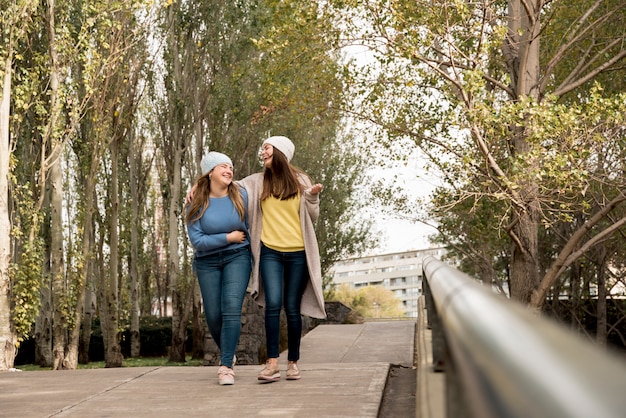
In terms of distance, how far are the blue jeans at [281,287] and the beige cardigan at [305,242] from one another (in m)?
0.06

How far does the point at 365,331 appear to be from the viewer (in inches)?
576

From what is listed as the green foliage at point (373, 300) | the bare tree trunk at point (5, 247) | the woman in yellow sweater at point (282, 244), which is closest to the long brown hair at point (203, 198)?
the woman in yellow sweater at point (282, 244)

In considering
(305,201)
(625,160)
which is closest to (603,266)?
(625,160)

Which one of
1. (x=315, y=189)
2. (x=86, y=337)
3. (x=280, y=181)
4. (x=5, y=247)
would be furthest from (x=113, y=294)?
(x=315, y=189)

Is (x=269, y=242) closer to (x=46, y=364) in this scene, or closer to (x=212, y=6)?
(x=212, y=6)

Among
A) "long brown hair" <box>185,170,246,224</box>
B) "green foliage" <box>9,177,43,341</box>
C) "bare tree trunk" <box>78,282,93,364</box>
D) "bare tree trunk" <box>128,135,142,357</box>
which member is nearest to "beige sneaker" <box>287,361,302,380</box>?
"long brown hair" <box>185,170,246,224</box>

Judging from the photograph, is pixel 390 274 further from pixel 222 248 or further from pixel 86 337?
pixel 222 248

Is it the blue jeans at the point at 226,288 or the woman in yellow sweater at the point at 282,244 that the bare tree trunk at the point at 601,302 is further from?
the blue jeans at the point at 226,288

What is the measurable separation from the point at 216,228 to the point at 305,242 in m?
0.69

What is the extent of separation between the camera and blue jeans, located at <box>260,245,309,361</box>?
6691 millimetres

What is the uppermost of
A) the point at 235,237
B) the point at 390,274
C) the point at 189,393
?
the point at 390,274

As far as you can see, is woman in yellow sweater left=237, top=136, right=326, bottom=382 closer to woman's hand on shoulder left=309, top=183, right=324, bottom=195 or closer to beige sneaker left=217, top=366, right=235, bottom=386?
woman's hand on shoulder left=309, top=183, right=324, bottom=195

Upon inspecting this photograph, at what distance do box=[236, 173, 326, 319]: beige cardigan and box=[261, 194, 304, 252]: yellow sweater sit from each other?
0.06 meters

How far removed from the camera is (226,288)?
6.81 metres
